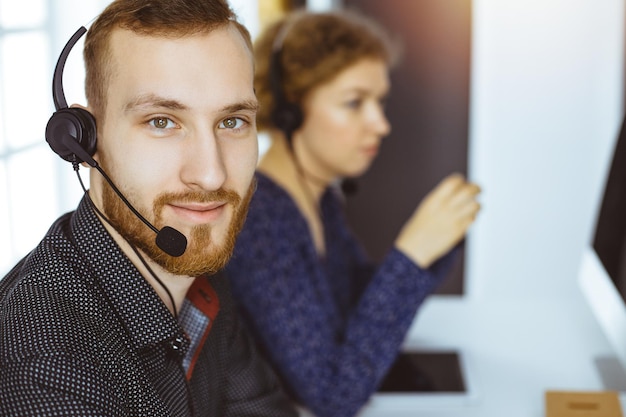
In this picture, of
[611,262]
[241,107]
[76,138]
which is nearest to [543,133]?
[611,262]

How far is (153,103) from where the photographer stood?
2.29 ft

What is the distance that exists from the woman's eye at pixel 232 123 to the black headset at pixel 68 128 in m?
0.12

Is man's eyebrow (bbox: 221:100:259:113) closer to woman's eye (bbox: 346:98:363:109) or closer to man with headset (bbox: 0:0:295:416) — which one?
man with headset (bbox: 0:0:295:416)

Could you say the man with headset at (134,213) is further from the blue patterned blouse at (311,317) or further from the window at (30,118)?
the blue patterned blouse at (311,317)

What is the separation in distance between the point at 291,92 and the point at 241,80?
76cm

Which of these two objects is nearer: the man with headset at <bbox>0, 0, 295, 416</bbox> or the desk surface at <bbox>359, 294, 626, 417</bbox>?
the man with headset at <bbox>0, 0, 295, 416</bbox>

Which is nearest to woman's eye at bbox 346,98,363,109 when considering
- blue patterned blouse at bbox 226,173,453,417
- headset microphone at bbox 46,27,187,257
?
blue patterned blouse at bbox 226,173,453,417

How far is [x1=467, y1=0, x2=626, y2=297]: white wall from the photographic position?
6.95ft

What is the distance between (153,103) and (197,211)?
4.2 inches

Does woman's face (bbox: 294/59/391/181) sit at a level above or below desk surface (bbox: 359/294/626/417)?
above

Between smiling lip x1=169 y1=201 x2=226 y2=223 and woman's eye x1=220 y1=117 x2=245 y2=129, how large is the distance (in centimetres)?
7

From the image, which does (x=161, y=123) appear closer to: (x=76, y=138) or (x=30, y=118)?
(x=76, y=138)

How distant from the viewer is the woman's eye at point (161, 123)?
72 centimetres

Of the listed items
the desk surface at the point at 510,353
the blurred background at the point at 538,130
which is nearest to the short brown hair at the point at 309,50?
the blurred background at the point at 538,130
